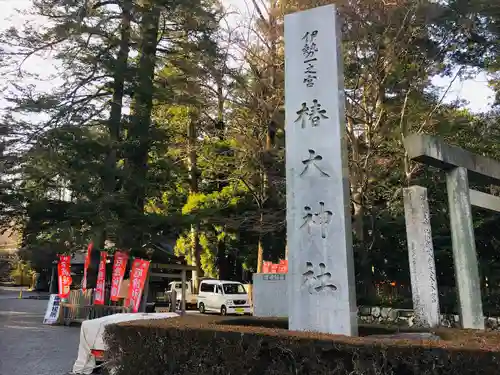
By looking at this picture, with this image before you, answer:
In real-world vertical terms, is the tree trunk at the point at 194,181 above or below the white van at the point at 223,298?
above

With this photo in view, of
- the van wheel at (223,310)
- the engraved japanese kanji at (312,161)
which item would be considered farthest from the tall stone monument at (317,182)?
the van wheel at (223,310)

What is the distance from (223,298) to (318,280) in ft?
50.1

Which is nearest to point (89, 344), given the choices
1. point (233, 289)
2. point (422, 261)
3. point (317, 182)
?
point (317, 182)

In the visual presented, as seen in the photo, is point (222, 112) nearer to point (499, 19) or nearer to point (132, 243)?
point (132, 243)

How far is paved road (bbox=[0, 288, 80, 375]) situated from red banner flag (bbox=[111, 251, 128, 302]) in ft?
4.89

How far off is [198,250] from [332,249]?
18659mm

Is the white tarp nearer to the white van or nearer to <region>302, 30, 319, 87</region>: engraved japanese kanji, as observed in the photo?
<region>302, 30, 319, 87</region>: engraved japanese kanji

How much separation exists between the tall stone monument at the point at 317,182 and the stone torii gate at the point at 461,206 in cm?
342

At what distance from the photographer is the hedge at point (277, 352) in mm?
3893

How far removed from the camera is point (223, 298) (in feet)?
66.2

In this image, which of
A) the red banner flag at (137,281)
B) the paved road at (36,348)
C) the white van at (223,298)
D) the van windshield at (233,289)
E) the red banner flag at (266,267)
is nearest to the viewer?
the paved road at (36,348)

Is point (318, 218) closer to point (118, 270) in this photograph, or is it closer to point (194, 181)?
point (118, 270)

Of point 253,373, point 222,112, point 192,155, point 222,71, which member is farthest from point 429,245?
point 192,155

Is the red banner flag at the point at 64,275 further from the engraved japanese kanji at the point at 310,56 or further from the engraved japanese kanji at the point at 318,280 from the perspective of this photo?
the engraved japanese kanji at the point at 310,56
